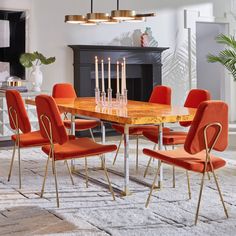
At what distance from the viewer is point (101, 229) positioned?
355 cm

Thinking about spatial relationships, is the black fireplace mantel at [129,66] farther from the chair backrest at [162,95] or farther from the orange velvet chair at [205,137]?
the orange velvet chair at [205,137]

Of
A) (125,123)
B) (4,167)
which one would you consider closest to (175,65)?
(4,167)

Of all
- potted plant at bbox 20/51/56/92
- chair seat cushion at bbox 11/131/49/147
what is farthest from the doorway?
chair seat cushion at bbox 11/131/49/147

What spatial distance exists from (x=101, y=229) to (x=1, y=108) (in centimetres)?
366

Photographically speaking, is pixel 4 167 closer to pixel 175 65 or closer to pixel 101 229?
pixel 101 229

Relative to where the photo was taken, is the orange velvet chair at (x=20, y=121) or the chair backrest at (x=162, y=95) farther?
the chair backrest at (x=162, y=95)

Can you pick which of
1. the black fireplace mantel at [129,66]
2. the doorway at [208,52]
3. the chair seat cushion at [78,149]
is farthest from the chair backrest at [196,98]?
the doorway at [208,52]

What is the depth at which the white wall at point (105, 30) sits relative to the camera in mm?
7617

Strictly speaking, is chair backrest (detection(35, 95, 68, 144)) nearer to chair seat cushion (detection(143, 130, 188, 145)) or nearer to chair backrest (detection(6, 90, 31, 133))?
chair backrest (detection(6, 90, 31, 133))

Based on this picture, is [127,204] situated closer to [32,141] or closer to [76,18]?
[32,141]

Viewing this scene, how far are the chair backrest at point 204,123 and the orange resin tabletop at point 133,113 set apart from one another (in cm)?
46

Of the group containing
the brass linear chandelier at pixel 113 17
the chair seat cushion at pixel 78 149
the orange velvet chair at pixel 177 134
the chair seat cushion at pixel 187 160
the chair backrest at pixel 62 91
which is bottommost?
the chair seat cushion at pixel 187 160

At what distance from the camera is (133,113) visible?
167 inches

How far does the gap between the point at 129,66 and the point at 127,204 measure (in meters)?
4.59
